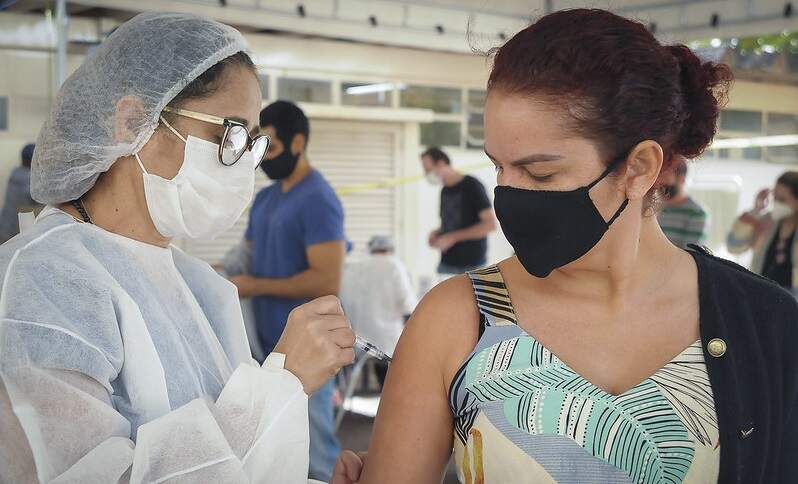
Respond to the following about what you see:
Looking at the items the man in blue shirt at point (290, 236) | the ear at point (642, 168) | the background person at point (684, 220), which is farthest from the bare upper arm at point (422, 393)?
the background person at point (684, 220)

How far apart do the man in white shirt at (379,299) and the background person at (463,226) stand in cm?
57

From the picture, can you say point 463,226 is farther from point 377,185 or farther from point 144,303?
point 144,303

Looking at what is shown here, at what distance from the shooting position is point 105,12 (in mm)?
5348

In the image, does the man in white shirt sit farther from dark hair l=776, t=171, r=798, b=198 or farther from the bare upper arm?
the bare upper arm

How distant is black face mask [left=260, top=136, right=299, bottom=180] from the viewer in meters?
3.46

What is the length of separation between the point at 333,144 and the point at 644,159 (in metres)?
7.10

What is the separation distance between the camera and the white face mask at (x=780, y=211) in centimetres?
571

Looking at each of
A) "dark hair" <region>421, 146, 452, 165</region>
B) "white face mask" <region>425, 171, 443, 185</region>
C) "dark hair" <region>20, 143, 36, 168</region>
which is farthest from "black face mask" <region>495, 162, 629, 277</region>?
"white face mask" <region>425, 171, 443, 185</region>

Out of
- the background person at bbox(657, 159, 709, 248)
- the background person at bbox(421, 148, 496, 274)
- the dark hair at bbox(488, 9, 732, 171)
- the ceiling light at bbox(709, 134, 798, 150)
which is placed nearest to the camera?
the dark hair at bbox(488, 9, 732, 171)

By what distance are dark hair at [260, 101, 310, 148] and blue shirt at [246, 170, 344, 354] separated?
173 millimetres

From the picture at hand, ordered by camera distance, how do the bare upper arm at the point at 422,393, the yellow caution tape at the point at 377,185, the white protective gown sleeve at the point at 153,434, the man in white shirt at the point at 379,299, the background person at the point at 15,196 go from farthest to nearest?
1. the yellow caution tape at the point at 377,185
2. the man in white shirt at the point at 379,299
3. the background person at the point at 15,196
4. the bare upper arm at the point at 422,393
5. the white protective gown sleeve at the point at 153,434

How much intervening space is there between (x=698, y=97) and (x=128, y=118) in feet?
3.16

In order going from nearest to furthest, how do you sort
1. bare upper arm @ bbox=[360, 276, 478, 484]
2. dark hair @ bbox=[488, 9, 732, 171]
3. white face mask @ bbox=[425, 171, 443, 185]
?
dark hair @ bbox=[488, 9, 732, 171]
bare upper arm @ bbox=[360, 276, 478, 484]
white face mask @ bbox=[425, 171, 443, 185]

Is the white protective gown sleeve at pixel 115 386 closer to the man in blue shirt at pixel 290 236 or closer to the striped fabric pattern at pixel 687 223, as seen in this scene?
the man in blue shirt at pixel 290 236
